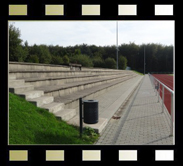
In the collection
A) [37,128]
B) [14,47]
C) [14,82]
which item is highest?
[14,47]

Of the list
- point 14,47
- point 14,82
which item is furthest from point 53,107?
point 14,47

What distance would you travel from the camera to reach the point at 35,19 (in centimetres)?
336

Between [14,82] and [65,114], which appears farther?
[14,82]

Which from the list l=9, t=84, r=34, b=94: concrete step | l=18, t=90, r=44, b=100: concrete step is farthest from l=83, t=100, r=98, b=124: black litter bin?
l=9, t=84, r=34, b=94: concrete step

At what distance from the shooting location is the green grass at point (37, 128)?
409 centimetres

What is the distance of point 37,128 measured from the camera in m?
4.51

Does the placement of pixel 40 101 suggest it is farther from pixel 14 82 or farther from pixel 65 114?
pixel 14 82

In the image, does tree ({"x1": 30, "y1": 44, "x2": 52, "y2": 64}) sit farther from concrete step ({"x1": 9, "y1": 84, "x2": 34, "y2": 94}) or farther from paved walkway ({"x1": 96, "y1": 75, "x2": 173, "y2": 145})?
paved walkway ({"x1": 96, "y1": 75, "x2": 173, "y2": 145})

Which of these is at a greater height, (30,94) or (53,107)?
(30,94)

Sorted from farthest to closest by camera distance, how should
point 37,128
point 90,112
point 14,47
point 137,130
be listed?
point 14,47 → point 137,130 → point 90,112 → point 37,128

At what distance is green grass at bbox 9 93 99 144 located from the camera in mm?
4094

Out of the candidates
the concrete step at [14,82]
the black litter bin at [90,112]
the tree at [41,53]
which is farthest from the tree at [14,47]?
the black litter bin at [90,112]

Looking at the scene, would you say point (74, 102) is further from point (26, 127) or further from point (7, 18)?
point (7, 18)

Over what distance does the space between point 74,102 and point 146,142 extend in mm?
3392
